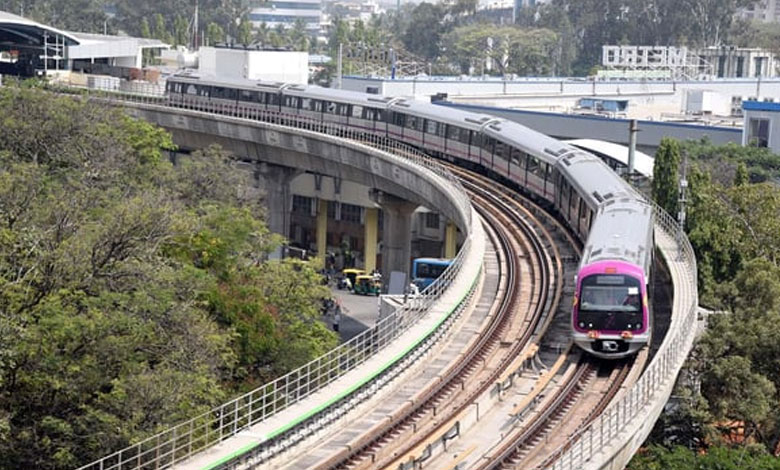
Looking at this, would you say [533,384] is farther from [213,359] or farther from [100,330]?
[100,330]

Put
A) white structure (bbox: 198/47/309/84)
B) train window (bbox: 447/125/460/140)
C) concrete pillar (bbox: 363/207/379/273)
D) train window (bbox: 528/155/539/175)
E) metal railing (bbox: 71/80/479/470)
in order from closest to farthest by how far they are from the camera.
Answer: metal railing (bbox: 71/80/479/470), train window (bbox: 528/155/539/175), train window (bbox: 447/125/460/140), concrete pillar (bbox: 363/207/379/273), white structure (bbox: 198/47/309/84)

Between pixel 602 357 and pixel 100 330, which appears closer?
pixel 100 330

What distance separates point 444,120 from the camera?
205 feet

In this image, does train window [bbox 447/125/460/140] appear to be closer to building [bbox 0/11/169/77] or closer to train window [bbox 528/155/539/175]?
train window [bbox 528/155/539/175]

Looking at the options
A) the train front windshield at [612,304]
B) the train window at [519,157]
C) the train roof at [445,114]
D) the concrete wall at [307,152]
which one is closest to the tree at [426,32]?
the concrete wall at [307,152]

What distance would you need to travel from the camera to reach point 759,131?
72875mm

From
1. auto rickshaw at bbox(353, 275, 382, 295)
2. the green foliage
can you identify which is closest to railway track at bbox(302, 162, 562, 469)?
auto rickshaw at bbox(353, 275, 382, 295)

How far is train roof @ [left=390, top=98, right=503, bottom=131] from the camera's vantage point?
197 feet

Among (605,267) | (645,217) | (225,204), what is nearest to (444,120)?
(225,204)

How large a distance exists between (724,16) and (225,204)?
114m

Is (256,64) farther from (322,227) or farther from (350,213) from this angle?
(350,213)

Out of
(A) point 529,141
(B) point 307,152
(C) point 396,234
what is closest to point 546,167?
(A) point 529,141

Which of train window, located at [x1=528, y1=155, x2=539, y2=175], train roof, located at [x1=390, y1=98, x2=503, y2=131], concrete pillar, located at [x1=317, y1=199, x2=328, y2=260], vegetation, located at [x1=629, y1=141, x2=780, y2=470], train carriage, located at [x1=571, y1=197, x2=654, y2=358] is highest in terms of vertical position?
train roof, located at [x1=390, y1=98, x2=503, y2=131]

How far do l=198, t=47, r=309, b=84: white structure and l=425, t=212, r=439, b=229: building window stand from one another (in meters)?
24.7
